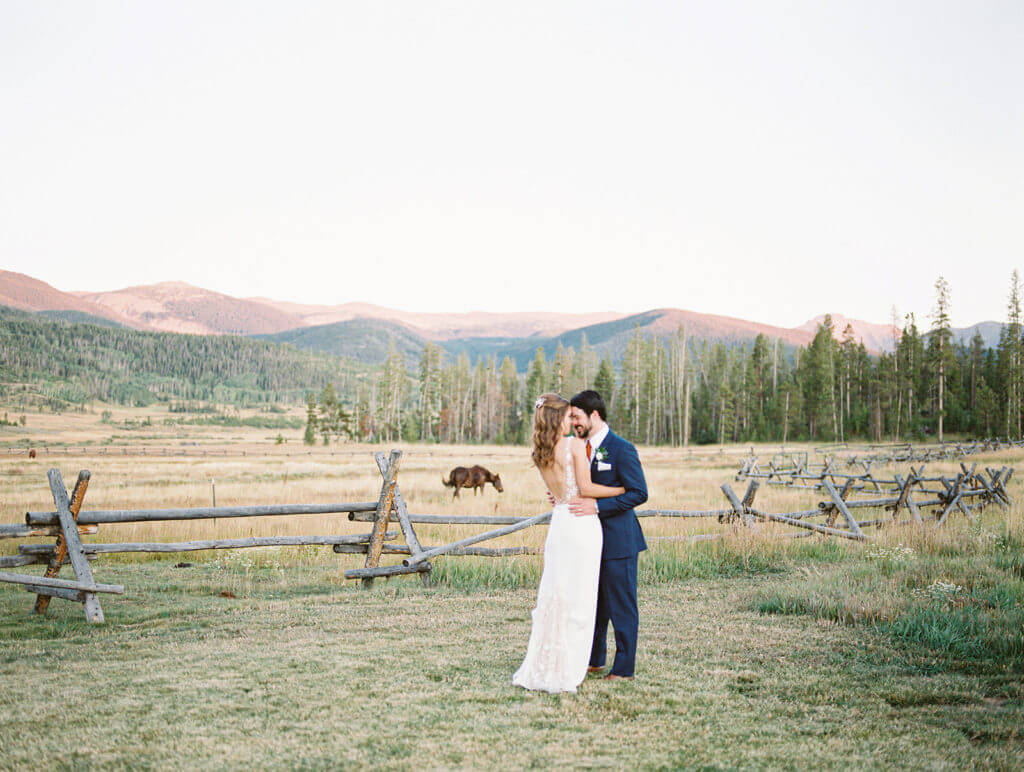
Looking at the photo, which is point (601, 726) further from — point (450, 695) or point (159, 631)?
point (159, 631)

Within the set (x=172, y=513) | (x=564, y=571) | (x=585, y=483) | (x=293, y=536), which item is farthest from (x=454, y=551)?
(x=585, y=483)

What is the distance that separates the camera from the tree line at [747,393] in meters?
69.8

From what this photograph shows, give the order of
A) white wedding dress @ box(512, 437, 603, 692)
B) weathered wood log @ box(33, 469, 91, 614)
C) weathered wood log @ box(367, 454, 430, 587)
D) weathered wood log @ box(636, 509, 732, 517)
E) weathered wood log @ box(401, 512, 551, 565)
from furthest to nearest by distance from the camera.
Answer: weathered wood log @ box(636, 509, 732, 517), weathered wood log @ box(367, 454, 430, 587), weathered wood log @ box(401, 512, 551, 565), weathered wood log @ box(33, 469, 91, 614), white wedding dress @ box(512, 437, 603, 692)

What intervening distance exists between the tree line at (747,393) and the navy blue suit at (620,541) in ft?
223

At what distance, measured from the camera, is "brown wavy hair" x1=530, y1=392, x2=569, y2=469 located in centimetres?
562

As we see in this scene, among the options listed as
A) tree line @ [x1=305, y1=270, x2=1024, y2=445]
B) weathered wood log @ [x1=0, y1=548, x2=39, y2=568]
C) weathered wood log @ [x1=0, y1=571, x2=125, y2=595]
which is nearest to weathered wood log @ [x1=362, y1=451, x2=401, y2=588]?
weathered wood log @ [x1=0, y1=571, x2=125, y2=595]

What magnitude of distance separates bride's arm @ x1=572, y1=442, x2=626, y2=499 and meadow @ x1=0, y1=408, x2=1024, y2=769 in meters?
1.50

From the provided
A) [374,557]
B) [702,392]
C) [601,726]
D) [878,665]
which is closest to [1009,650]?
[878,665]

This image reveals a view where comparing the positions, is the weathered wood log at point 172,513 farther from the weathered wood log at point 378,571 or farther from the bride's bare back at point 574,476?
the bride's bare back at point 574,476

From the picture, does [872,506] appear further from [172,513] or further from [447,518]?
[172,513]

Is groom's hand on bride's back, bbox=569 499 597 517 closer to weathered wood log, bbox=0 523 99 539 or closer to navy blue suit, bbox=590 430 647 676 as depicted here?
navy blue suit, bbox=590 430 647 676

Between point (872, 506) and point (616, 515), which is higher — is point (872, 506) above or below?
below

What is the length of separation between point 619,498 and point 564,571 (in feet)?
2.35

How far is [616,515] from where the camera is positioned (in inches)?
229
